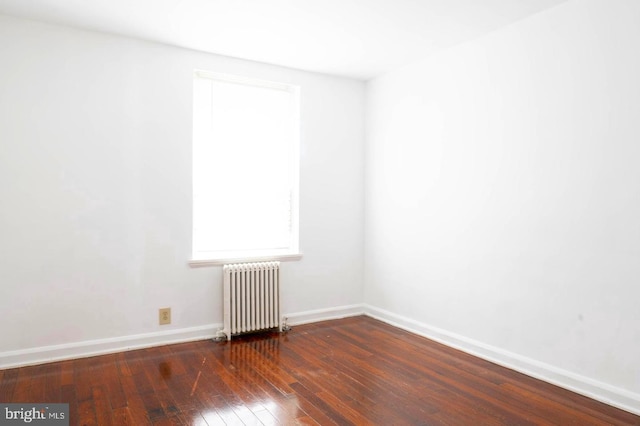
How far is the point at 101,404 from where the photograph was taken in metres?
2.54

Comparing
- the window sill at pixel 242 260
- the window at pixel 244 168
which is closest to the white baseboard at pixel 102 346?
the window sill at pixel 242 260

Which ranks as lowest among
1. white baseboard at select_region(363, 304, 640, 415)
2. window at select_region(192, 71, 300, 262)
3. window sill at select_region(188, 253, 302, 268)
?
white baseboard at select_region(363, 304, 640, 415)

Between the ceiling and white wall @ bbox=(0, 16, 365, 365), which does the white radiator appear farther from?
the ceiling

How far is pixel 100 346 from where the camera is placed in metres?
3.39

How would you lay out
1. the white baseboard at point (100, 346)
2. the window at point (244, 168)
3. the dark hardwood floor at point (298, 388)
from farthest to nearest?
the window at point (244, 168), the white baseboard at point (100, 346), the dark hardwood floor at point (298, 388)

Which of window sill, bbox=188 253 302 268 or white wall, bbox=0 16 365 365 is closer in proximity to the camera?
white wall, bbox=0 16 365 365

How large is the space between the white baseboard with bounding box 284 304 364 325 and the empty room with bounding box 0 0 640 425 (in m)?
0.02

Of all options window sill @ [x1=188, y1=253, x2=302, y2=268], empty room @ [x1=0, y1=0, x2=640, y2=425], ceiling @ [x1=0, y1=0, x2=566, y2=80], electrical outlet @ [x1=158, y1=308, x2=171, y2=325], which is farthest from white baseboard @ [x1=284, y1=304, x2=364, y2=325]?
ceiling @ [x1=0, y1=0, x2=566, y2=80]

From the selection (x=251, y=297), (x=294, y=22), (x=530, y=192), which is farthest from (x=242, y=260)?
(x=530, y=192)

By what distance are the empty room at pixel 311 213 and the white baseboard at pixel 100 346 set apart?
0.02 meters

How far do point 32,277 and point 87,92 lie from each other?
4.80 feet

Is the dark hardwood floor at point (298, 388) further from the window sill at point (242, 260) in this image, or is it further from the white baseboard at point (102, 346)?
the window sill at point (242, 260)

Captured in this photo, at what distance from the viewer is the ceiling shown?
2.91m

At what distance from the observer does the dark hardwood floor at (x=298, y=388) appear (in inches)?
95.8
